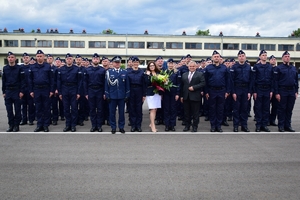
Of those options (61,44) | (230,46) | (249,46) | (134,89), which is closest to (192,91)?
(134,89)

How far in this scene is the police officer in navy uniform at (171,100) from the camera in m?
9.16

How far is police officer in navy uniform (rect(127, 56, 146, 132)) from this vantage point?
8.77m

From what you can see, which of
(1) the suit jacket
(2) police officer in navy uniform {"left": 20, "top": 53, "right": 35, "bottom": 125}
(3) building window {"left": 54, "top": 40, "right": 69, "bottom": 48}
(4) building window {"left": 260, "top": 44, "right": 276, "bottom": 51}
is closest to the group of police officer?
(1) the suit jacket

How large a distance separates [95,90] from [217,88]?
3.56 meters

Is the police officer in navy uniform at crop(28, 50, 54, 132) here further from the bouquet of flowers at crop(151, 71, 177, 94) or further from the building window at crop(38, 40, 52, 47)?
the building window at crop(38, 40, 52, 47)

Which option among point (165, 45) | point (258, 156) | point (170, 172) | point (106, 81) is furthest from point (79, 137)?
point (165, 45)

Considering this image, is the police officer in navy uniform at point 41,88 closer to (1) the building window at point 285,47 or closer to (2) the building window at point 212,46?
(2) the building window at point 212,46

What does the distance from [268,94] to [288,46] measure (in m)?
53.2

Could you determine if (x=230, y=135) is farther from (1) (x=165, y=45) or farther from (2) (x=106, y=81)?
(1) (x=165, y=45)

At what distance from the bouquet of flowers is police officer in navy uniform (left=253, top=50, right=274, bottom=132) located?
253 cm

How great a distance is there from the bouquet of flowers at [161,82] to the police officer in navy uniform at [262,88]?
8.29ft

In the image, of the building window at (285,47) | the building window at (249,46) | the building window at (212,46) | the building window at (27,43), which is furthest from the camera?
the building window at (285,47)

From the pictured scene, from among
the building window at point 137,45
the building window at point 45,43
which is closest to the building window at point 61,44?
the building window at point 45,43

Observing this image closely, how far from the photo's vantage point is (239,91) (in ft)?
29.4
